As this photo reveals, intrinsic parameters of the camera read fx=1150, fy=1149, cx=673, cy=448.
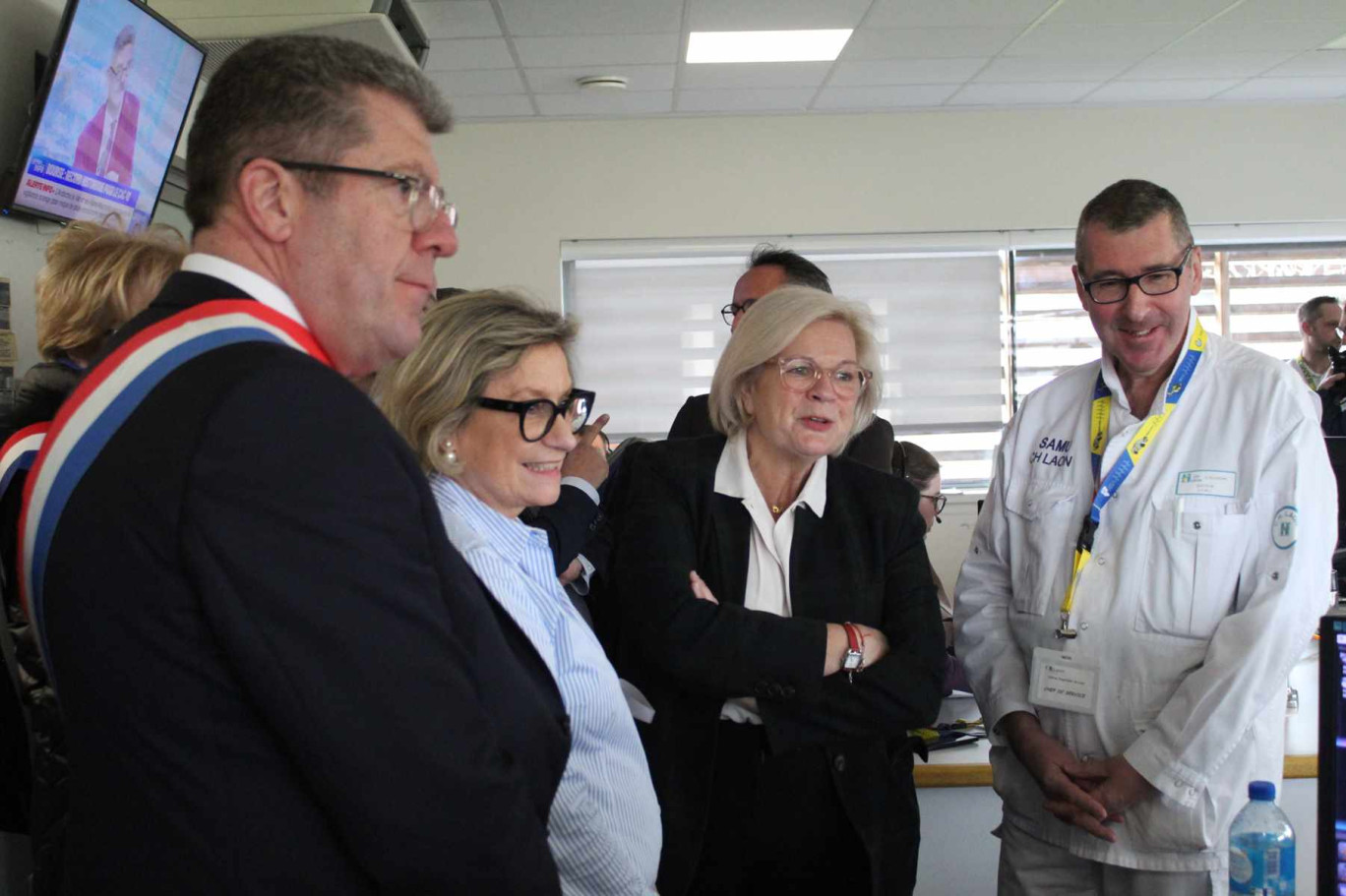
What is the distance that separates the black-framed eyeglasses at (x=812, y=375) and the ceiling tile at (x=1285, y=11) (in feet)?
14.4

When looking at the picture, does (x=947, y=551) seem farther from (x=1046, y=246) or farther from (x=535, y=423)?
(x=535, y=423)

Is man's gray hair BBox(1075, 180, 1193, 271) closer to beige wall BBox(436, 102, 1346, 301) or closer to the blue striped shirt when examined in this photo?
the blue striped shirt

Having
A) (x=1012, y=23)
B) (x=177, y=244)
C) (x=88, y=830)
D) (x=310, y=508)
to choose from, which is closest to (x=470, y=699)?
(x=310, y=508)

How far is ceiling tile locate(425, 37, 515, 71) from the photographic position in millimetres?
5605

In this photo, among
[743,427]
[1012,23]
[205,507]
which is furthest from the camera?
[1012,23]

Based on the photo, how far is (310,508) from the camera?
0.81 meters

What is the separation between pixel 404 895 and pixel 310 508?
0.30 m

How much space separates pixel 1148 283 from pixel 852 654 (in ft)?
2.57

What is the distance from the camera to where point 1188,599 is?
183cm

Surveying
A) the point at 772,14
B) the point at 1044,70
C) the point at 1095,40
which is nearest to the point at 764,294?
the point at 772,14

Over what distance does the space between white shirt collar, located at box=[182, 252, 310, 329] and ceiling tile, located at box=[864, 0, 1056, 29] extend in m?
4.77

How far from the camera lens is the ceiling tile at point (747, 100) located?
21.6 feet

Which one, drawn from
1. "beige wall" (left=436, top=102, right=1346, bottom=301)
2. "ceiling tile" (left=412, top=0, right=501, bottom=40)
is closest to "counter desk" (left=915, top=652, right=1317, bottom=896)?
"ceiling tile" (left=412, top=0, right=501, bottom=40)

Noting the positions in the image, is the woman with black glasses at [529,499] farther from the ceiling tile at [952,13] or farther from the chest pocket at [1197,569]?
the ceiling tile at [952,13]
